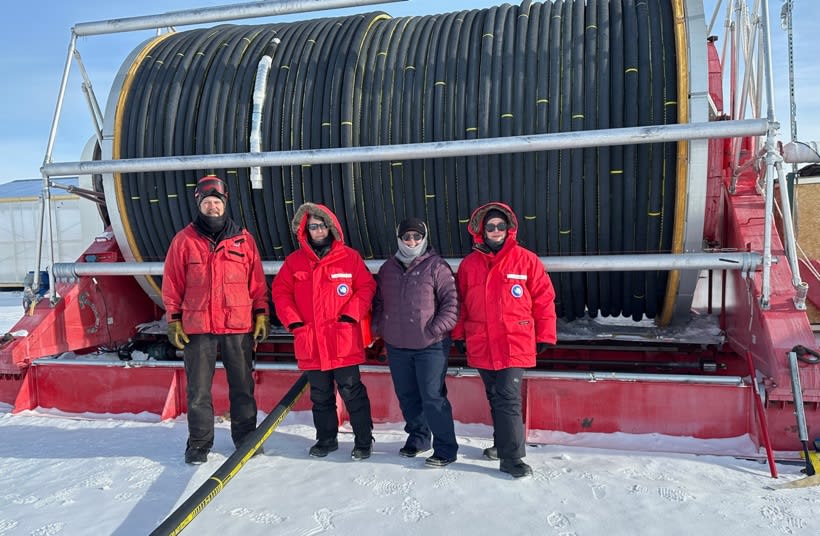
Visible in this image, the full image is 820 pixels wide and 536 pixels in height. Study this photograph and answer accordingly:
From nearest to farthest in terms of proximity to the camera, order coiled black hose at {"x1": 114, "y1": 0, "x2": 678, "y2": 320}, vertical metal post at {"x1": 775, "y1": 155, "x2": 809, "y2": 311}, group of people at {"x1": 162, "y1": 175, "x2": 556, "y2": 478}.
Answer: group of people at {"x1": 162, "y1": 175, "x2": 556, "y2": 478} → vertical metal post at {"x1": 775, "y1": 155, "x2": 809, "y2": 311} → coiled black hose at {"x1": 114, "y1": 0, "x2": 678, "y2": 320}

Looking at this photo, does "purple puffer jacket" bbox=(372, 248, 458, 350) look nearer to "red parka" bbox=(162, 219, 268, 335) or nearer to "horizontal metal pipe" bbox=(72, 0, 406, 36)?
"red parka" bbox=(162, 219, 268, 335)

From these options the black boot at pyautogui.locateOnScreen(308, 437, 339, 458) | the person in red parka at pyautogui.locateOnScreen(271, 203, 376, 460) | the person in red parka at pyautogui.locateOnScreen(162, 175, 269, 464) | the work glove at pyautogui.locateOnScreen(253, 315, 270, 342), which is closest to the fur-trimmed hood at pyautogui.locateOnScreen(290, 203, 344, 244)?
the person in red parka at pyautogui.locateOnScreen(271, 203, 376, 460)

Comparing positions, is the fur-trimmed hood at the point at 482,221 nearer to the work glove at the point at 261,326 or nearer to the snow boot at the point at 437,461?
the snow boot at the point at 437,461

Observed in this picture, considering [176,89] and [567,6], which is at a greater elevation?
[567,6]

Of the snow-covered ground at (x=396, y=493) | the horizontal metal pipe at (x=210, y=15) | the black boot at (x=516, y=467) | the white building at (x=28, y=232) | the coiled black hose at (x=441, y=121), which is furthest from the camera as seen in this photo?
the white building at (x=28, y=232)

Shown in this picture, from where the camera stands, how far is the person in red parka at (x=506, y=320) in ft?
10.9

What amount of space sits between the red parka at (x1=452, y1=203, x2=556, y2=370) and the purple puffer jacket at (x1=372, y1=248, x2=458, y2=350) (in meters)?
0.13

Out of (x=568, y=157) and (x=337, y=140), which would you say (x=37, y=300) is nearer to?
(x=337, y=140)

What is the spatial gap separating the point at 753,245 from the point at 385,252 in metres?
2.57

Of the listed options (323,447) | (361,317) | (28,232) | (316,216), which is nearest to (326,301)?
(361,317)

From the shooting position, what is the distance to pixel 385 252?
4.76 metres

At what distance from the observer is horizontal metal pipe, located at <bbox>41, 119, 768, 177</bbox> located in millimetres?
3617

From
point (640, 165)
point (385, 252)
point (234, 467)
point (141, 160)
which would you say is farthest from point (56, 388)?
point (640, 165)

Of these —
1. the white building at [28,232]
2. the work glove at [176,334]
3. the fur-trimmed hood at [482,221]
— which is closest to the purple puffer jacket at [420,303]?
the fur-trimmed hood at [482,221]
